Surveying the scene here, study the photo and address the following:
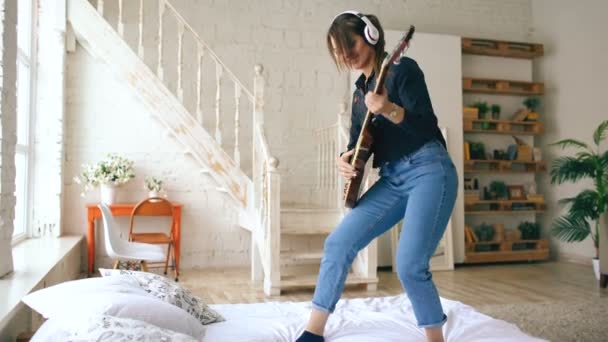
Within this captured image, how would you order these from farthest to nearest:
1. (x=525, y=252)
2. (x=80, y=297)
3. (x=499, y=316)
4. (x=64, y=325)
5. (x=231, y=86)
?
1. (x=525, y=252)
2. (x=231, y=86)
3. (x=499, y=316)
4. (x=80, y=297)
5. (x=64, y=325)

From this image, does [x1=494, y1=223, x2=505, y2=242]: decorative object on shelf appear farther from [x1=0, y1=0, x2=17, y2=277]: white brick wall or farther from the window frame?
[x1=0, y1=0, x2=17, y2=277]: white brick wall

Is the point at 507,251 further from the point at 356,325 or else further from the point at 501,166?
the point at 356,325

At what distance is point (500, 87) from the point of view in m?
6.20

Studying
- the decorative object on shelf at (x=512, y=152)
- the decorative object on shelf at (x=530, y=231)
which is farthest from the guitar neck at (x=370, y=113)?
the decorative object on shelf at (x=530, y=231)

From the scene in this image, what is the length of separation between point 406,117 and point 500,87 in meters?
5.06

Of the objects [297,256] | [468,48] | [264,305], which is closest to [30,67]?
[297,256]

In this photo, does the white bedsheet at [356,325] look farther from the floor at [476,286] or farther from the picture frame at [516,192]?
the picture frame at [516,192]

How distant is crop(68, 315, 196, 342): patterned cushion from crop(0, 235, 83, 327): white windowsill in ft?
2.03

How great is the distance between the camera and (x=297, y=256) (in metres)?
4.21

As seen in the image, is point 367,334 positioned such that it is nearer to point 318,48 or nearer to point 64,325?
point 64,325

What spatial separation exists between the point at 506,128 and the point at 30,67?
208 inches

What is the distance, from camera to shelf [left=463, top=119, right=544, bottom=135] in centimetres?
604

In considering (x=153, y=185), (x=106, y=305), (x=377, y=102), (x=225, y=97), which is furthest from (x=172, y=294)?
(x=225, y=97)

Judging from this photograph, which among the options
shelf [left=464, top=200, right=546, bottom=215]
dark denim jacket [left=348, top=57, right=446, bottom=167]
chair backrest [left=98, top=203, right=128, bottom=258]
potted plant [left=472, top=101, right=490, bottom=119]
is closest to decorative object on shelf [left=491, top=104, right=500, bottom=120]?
potted plant [left=472, top=101, right=490, bottom=119]
